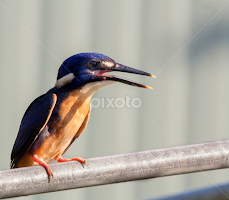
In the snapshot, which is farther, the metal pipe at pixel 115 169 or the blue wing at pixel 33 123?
the blue wing at pixel 33 123

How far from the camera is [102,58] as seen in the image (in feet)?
4.82

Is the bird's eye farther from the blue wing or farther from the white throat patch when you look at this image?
the blue wing

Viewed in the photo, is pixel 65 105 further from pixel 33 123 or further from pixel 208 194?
pixel 208 194

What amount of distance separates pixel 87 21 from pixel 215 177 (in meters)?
1.71

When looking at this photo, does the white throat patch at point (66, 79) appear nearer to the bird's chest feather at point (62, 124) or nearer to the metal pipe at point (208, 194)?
the bird's chest feather at point (62, 124)

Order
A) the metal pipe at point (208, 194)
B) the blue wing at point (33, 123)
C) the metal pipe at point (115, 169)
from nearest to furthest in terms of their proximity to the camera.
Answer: the metal pipe at point (115, 169) < the metal pipe at point (208, 194) < the blue wing at point (33, 123)

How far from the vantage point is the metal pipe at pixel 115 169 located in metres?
0.85

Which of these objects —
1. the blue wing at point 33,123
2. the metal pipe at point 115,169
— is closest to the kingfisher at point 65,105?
the blue wing at point 33,123

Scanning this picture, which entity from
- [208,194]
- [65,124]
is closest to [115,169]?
[208,194]

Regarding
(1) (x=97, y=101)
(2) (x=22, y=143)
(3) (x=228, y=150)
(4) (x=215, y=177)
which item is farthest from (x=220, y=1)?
(2) (x=22, y=143)

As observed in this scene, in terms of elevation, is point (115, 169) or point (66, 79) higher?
point (66, 79)

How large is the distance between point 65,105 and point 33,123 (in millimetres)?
185

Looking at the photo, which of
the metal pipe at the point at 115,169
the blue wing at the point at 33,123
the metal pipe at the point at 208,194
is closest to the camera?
the metal pipe at the point at 115,169

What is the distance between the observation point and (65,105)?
149 centimetres
